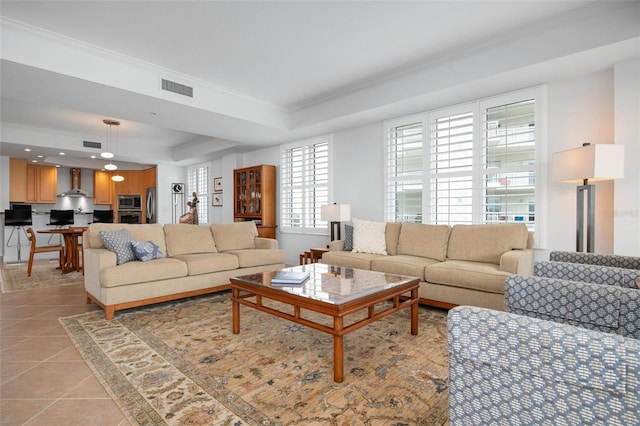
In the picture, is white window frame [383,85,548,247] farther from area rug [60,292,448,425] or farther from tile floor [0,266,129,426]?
tile floor [0,266,129,426]

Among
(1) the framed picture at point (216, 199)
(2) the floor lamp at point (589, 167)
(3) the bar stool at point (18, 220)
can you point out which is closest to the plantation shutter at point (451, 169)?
(2) the floor lamp at point (589, 167)

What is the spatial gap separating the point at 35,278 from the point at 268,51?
17.7ft

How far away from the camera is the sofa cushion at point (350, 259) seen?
13.2ft

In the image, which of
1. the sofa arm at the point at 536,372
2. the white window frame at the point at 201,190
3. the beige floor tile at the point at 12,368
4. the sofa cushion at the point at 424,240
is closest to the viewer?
the sofa arm at the point at 536,372

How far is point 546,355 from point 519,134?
357cm

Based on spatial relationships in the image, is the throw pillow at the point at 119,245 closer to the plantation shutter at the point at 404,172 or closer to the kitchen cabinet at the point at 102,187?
the plantation shutter at the point at 404,172

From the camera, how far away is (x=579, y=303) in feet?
4.91

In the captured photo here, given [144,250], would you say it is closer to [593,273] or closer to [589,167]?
[593,273]

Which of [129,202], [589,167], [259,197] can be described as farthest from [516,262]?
[129,202]

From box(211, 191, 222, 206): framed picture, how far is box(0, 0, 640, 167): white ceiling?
3.32 m

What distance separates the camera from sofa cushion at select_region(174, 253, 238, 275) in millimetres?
3877

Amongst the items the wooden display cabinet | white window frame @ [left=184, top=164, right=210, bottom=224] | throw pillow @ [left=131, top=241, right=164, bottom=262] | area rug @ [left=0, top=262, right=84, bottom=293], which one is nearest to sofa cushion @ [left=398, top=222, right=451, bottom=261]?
throw pillow @ [left=131, top=241, right=164, bottom=262]

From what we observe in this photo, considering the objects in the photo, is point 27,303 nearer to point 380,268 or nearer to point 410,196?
point 380,268

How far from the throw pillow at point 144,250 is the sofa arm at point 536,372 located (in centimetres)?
353
